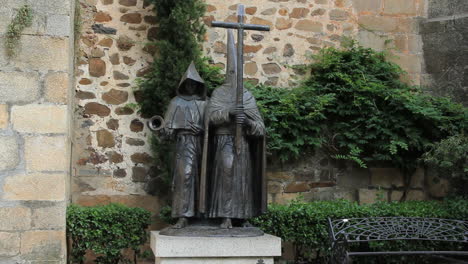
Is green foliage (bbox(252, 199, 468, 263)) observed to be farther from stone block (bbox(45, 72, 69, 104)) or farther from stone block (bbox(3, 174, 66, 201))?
stone block (bbox(45, 72, 69, 104))

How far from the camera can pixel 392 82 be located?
27.9ft

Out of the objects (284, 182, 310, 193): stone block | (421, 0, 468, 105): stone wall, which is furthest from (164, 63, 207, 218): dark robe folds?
(421, 0, 468, 105): stone wall

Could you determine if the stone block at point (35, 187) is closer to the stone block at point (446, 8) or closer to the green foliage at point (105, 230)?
the green foliage at point (105, 230)

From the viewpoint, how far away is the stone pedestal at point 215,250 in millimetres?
4797

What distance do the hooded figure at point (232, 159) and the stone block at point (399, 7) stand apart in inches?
167

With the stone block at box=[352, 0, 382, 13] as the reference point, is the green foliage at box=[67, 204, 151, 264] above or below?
below

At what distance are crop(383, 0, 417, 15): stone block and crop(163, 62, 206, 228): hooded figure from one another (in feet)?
14.5

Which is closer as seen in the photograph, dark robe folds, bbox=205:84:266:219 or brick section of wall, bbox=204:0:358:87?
dark robe folds, bbox=205:84:266:219

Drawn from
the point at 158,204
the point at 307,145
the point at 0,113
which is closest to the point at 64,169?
the point at 0,113

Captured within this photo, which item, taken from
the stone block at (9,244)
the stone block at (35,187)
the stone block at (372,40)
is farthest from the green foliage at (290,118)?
the stone block at (9,244)

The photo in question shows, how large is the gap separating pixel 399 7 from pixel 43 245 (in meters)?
5.92

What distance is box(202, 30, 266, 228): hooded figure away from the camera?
16.9 ft

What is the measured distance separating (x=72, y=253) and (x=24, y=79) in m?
1.86

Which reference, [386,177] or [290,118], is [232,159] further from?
[386,177]
